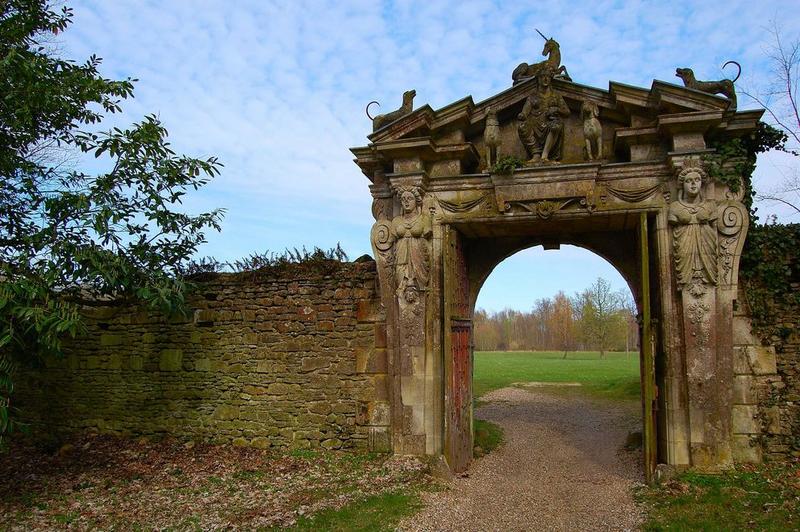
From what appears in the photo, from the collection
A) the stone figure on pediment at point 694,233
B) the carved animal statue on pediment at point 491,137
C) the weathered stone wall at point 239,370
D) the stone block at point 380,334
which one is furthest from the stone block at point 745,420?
the stone block at point 380,334

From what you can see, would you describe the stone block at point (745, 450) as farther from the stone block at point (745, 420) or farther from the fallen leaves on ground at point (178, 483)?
the fallen leaves on ground at point (178, 483)

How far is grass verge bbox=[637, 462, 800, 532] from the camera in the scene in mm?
5480

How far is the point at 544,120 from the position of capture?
778 centimetres

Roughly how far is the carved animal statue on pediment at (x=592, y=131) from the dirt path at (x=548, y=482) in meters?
4.20

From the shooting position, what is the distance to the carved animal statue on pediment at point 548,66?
7.86 metres

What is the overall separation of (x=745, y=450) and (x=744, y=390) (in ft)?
2.31

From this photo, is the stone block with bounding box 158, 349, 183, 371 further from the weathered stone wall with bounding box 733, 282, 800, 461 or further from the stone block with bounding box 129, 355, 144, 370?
the weathered stone wall with bounding box 733, 282, 800, 461

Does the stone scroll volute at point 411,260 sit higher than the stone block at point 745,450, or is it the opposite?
the stone scroll volute at point 411,260

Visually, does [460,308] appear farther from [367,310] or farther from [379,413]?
[379,413]

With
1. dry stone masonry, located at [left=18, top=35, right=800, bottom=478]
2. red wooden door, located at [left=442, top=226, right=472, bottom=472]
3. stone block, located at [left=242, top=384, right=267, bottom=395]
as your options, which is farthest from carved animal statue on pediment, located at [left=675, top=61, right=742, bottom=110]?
stone block, located at [left=242, top=384, right=267, bottom=395]

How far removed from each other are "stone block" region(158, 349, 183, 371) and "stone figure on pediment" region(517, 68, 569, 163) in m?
6.16

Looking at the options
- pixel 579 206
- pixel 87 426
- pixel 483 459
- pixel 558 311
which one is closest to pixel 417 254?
pixel 579 206

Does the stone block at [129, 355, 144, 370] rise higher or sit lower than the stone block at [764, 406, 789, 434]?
higher

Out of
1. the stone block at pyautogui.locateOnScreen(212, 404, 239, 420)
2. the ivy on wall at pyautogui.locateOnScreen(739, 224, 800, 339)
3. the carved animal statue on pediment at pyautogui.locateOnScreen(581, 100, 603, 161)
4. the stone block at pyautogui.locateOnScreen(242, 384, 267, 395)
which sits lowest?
the stone block at pyautogui.locateOnScreen(212, 404, 239, 420)
